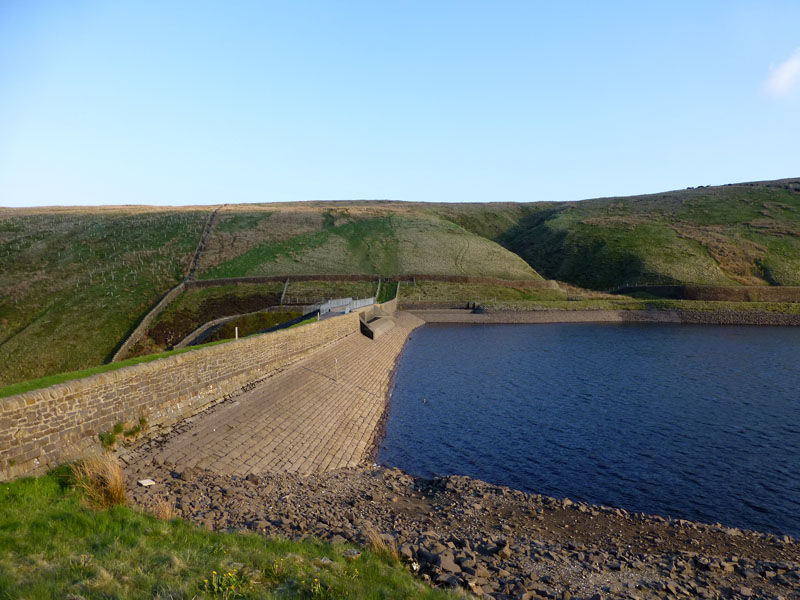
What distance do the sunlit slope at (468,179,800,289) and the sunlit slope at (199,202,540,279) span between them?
852 inches

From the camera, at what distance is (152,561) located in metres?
9.23

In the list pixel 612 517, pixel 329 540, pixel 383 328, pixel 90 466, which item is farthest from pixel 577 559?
pixel 383 328

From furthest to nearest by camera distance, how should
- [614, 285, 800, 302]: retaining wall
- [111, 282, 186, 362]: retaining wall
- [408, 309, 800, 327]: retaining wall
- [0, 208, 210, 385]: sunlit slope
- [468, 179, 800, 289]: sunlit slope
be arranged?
[468, 179, 800, 289]: sunlit slope < [614, 285, 800, 302]: retaining wall < [408, 309, 800, 327]: retaining wall < [0, 208, 210, 385]: sunlit slope < [111, 282, 186, 362]: retaining wall

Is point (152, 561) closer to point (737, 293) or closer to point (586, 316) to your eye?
point (586, 316)

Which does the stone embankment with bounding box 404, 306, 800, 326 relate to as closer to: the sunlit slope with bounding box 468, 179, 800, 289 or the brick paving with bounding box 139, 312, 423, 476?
the sunlit slope with bounding box 468, 179, 800, 289

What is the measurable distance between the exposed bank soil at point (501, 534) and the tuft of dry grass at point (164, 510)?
0.84 ft

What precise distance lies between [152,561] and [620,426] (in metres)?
26.8

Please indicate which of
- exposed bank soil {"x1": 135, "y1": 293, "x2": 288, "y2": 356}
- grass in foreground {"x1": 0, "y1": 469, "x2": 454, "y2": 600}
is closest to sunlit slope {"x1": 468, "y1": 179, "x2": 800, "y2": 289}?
exposed bank soil {"x1": 135, "y1": 293, "x2": 288, "y2": 356}

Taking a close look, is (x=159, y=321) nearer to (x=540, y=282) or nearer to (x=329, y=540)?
(x=329, y=540)

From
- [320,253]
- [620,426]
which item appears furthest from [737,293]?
[620,426]

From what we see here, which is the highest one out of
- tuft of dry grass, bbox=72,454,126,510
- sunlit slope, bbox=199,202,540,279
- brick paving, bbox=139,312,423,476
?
sunlit slope, bbox=199,202,540,279

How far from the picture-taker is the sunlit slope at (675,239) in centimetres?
10962

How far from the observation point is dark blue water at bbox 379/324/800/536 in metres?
20.6

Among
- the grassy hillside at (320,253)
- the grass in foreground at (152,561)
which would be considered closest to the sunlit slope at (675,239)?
the grassy hillside at (320,253)
